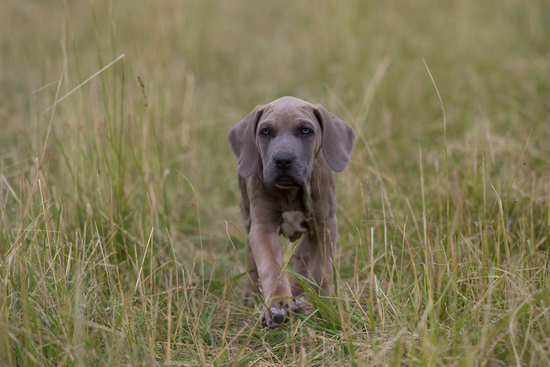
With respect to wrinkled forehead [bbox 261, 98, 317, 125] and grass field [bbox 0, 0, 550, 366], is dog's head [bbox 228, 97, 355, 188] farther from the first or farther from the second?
grass field [bbox 0, 0, 550, 366]

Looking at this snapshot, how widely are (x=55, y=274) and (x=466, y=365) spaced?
2.27 m

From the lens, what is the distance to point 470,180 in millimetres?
4879

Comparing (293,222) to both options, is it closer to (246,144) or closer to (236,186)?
(246,144)

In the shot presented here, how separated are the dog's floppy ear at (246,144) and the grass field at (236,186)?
0.39 m

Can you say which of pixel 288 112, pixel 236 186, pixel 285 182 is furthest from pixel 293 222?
pixel 236 186

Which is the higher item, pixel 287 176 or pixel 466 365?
pixel 287 176

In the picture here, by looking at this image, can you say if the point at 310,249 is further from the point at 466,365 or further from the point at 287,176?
the point at 466,365

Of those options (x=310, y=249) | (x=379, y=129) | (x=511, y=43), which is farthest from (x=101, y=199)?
(x=511, y=43)

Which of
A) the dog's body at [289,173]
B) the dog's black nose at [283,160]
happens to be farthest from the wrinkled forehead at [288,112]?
the dog's black nose at [283,160]

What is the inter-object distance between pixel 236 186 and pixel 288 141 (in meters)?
2.96

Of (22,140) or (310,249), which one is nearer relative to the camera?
(310,249)

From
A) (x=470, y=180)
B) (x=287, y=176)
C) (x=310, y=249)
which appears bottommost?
(x=310, y=249)

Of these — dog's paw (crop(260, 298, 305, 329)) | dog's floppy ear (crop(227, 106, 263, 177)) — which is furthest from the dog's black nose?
dog's paw (crop(260, 298, 305, 329))

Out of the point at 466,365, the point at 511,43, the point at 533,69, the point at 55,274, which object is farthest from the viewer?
the point at 511,43
